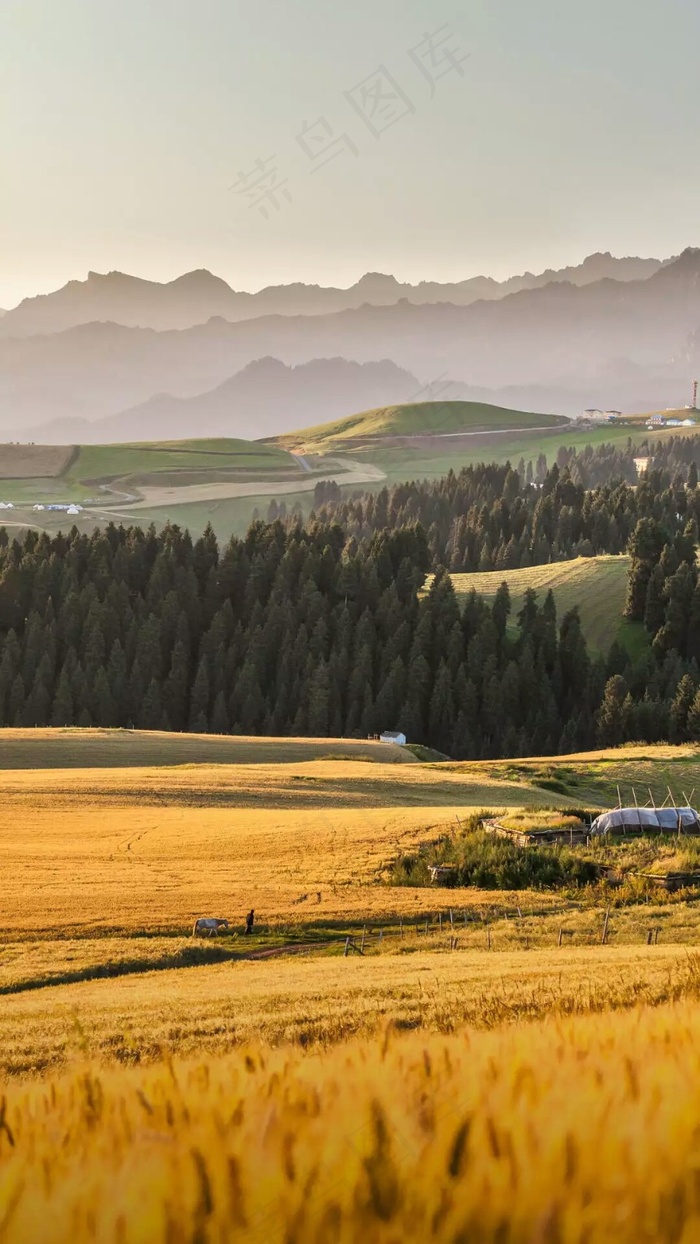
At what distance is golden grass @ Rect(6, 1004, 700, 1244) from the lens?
13.8ft

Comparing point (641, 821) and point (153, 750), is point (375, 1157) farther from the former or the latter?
point (153, 750)

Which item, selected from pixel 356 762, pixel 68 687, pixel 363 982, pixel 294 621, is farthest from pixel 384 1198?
pixel 294 621

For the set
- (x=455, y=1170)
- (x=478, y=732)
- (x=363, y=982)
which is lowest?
(x=478, y=732)

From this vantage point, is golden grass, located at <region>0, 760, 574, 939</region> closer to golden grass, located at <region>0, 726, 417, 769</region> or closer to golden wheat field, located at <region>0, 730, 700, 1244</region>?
golden wheat field, located at <region>0, 730, 700, 1244</region>

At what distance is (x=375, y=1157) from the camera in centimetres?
467

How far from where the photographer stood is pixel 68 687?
160 m

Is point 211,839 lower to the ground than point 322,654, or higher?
higher

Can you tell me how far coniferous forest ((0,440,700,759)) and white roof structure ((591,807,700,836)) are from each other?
86.2m

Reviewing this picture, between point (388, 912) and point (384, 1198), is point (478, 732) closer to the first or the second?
point (388, 912)

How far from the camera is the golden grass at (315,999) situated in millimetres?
14406

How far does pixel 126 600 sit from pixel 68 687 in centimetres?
2806

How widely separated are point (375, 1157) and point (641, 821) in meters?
58.9

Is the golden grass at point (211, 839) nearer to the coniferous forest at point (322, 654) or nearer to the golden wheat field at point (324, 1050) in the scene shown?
the golden wheat field at point (324, 1050)

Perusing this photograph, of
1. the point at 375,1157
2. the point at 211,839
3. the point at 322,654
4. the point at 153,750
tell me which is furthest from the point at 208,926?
the point at 322,654
